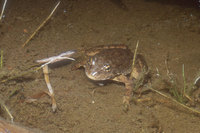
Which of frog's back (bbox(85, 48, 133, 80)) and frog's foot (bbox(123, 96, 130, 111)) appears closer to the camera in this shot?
frog's foot (bbox(123, 96, 130, 111))

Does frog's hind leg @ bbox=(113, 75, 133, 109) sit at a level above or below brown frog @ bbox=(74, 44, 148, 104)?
below

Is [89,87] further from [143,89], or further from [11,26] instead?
[11,26]

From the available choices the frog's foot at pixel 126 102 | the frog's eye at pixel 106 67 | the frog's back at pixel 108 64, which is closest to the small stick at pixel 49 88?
the frog's back at pixel 108 64

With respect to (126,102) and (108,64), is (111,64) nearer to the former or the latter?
(108,64)

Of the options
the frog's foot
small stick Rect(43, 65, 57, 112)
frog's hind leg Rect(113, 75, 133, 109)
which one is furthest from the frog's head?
small stick Rect(43, 65, 57, 112)

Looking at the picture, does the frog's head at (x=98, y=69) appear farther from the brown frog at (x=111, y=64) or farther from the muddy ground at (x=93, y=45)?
the muddy ground at (x=93, y=45)

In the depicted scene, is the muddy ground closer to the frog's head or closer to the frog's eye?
the frog's head
